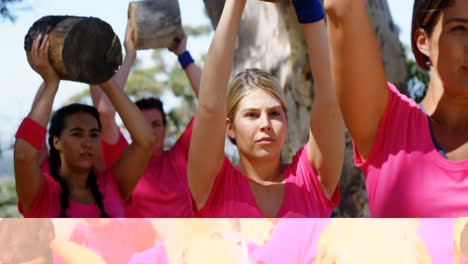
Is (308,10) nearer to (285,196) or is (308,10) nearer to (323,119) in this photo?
(323,119)

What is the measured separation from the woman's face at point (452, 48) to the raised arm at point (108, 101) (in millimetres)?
1976

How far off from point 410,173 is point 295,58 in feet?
10.5

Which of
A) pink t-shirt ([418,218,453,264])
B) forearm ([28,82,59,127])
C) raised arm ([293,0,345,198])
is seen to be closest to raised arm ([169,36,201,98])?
forearm ([28,82,59,127])

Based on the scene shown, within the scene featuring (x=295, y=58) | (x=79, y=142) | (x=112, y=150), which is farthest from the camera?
(x=295, y=58)

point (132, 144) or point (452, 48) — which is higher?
point (452, 48)

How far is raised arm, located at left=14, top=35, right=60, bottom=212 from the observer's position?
122 inches

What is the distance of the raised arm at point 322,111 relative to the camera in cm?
232

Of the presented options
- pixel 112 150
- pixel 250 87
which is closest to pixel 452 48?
pixel 250 87

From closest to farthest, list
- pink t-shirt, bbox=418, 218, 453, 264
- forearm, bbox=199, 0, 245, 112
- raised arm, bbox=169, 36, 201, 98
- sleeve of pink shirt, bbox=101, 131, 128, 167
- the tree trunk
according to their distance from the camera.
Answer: pink t-shirt, bbox=418, 218, 453, 264, forearm, bbox=199, 0, 245, 112, raised arm, bbox=169, 36, 201, 98, sleeve of pink shirt, bbox=101, 131, 128, 167, the tree trunk

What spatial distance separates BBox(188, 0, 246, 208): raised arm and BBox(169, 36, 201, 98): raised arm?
5.04ft

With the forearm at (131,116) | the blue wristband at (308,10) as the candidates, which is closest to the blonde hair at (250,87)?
the blue wristband at (308,10)

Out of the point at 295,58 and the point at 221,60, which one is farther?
the point at 295,58

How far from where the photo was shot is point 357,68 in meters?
1.86

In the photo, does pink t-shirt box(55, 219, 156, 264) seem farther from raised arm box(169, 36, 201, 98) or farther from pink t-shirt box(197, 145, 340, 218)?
raised arm box(169, 36, 201, 98)
